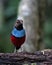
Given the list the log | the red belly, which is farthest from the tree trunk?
the log

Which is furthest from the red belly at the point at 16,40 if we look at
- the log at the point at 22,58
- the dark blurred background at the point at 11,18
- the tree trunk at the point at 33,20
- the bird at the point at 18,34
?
the dark blurred background at the point at 11,18

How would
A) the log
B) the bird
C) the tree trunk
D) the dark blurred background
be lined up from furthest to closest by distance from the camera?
the dark blurred background, the tree trunk, the bird, the log

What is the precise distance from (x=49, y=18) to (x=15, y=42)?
419cm

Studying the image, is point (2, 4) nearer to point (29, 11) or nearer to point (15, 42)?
point (29, 11)

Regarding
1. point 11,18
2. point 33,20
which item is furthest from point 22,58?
point 11,18

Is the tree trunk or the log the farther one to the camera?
the tree trunk

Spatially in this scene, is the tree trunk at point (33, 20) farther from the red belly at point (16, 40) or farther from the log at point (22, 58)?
the log at point (22, 58)

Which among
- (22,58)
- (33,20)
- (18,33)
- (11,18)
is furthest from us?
(11,18)

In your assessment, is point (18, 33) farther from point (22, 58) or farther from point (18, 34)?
point (22, 58)

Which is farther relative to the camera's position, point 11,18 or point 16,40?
point 11,18

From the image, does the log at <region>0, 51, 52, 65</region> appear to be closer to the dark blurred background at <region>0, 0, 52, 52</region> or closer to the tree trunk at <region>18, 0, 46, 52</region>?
the tree trunk at <region>18, 0, 46, 52</region>

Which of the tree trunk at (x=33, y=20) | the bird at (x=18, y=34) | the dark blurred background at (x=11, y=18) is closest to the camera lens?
the bird at (x=18, y=34)

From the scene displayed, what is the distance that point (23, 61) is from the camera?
1.63m

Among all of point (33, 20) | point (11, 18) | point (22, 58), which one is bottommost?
point (11, 18)
